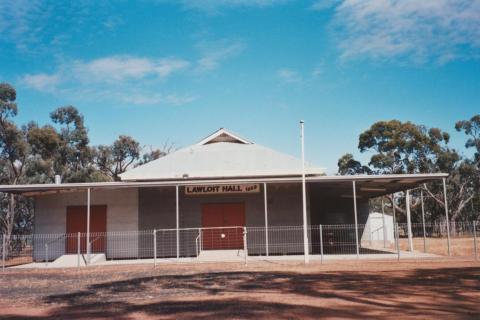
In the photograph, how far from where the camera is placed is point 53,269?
21.2 meters

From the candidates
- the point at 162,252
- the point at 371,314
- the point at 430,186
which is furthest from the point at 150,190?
the point at 430,186

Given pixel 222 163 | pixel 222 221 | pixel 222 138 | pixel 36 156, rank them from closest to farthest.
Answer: pixel 222 221 → pixel 222 163 → pixel 222 138 → pixel 36 156

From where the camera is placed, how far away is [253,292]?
500 inches

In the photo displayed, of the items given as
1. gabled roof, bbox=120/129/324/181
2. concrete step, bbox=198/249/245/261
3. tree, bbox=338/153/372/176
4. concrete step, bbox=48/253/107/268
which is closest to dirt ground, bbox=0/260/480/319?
concrete step, bbox=48/253/107/268

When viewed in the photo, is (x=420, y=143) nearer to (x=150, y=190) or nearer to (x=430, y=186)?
(x=430, y=186)

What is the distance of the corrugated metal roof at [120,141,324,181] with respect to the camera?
25.4 metres

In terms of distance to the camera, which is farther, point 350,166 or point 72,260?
point 350,166

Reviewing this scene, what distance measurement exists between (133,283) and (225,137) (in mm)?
17647

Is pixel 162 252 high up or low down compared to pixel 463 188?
down

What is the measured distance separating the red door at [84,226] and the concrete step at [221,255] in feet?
18.2

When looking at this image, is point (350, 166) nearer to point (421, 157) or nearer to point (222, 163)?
point (421, 157)

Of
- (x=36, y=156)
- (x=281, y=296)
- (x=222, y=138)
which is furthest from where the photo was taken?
(x=36, y=156)

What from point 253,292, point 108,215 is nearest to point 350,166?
point 108,215

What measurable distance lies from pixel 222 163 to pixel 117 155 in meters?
28.6
